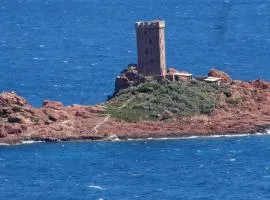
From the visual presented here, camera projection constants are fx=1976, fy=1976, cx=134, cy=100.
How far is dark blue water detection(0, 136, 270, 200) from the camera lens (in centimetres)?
17600

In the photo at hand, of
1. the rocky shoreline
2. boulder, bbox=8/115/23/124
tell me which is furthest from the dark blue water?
boulder, bbox=8/115/23/124

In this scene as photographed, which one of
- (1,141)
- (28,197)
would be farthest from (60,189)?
(1,141)

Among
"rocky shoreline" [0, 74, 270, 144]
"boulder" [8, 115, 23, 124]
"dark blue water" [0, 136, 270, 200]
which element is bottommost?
"dark blue water" [0, 136, 270, 200]

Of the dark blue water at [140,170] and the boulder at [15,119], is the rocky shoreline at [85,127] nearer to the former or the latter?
the boulder at [15,119]

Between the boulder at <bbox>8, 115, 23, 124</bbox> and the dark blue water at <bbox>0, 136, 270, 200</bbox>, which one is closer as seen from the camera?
the dark blue water at <bbox>0, 136, 270, 200</bbox>

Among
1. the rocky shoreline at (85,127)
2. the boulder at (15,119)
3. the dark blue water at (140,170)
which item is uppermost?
the boulder at (15,119)

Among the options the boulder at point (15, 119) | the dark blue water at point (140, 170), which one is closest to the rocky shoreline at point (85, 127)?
the boulder at point (15, 119)

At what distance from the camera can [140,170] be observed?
7288 inches

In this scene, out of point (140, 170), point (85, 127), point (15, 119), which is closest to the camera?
point (140, 170)

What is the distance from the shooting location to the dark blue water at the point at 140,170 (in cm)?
17600

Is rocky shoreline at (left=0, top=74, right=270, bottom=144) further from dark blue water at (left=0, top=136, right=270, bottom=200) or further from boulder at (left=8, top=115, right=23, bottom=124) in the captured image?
dark blue water at (left=0, top=136, right=270, bottom=200)

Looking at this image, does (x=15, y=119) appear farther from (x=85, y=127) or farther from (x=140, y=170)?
(x=140, y=170)

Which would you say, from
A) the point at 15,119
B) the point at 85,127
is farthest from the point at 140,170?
the point at 15,119

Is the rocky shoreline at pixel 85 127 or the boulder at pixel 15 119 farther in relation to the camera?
the boulder at pixel 15 119
